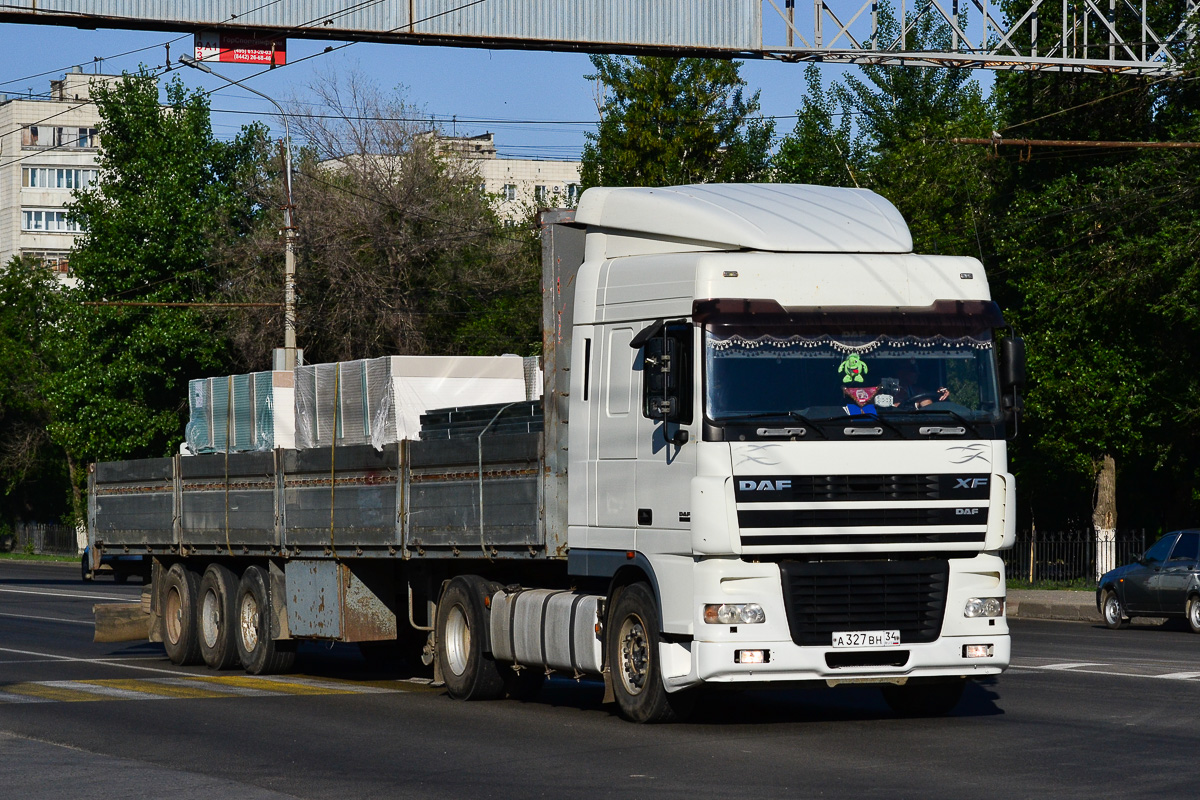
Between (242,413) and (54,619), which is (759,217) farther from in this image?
(54,619)

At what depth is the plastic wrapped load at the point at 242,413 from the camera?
57.0ft

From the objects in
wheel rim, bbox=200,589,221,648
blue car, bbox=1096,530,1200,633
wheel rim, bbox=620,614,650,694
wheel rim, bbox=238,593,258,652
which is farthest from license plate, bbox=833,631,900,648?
blue car, bbox=1096,530,1200,633

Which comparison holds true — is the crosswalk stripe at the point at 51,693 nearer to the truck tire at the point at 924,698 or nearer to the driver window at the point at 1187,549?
the truck tire at the point at 924,698

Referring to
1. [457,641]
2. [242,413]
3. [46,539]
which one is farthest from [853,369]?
[46,539]

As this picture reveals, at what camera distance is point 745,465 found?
10.9m

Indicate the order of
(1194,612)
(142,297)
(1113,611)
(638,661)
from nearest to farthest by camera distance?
(638,661) → (1194,612) → (1113,611) → (142,297)

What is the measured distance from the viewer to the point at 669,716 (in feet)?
38.3

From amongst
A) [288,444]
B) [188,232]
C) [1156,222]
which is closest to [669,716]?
[288,444]

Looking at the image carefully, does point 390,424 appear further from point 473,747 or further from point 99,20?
point 99,20

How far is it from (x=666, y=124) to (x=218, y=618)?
35.1 metres

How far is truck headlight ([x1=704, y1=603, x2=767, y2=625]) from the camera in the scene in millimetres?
10922

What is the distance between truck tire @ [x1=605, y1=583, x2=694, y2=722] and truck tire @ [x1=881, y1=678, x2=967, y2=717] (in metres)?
1.75

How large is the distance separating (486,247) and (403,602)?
32.3m

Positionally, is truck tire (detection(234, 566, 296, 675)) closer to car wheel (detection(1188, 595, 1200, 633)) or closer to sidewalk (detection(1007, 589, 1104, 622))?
car wheel (detection(1188, 595, 1200, 633))
